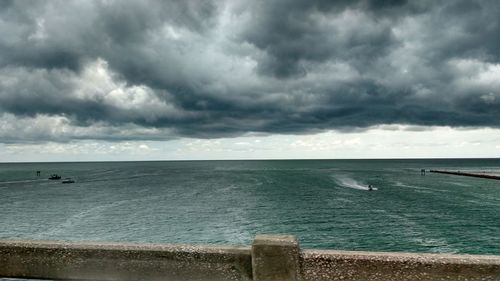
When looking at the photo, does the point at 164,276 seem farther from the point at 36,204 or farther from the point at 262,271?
the point at 36,204

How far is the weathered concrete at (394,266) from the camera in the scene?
397 cm

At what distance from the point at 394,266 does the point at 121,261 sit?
3.09 metres

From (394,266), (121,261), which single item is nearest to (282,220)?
(121,261)

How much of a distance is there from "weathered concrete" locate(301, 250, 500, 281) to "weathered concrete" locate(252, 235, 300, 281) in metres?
0.14

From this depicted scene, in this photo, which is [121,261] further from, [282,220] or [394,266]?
[282,220]

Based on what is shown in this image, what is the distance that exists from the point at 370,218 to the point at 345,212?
4.99 meters

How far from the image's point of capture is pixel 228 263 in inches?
173

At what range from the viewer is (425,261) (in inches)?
159

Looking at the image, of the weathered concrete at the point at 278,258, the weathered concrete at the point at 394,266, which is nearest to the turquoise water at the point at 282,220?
the weathered concrete at the point at 394,266

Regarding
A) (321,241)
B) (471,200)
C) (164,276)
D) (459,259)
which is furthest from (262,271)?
(471,200)

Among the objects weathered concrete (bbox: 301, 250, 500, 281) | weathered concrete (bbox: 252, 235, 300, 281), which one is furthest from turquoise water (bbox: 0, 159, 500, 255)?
weathered concrete (bbox: 252, 235, 300, 281)

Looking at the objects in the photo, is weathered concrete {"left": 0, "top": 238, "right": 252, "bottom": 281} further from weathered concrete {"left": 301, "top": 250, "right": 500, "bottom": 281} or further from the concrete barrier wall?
weathered concrete {"left": 301, "top": 250, "right": 500, "bottom": 281}

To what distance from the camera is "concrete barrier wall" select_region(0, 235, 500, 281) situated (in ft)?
13.2

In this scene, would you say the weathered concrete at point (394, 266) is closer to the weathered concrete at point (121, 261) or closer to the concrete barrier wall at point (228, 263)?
the concrete barrier wall at point (228, 263)
